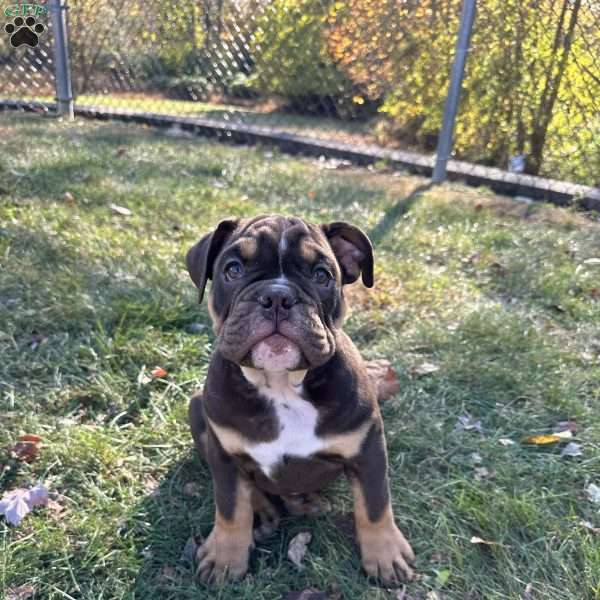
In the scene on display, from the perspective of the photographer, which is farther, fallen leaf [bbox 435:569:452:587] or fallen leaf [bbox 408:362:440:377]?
fallen leaf [bbox 408:362:440:377]

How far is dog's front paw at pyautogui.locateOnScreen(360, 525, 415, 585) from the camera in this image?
8.60 feet

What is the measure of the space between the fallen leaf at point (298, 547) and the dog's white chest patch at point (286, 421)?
0.44 meters

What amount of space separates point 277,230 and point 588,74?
6196 mm

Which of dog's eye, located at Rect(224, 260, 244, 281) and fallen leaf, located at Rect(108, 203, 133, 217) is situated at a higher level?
Answer: dog's eye, located at Rect(224, 260, 244, 281)

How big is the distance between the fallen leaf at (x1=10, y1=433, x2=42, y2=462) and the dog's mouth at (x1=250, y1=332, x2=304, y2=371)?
1.59m

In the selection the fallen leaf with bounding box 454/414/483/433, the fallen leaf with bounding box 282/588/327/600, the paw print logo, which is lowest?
the fallen leaf with bounding box 454/414/483/433

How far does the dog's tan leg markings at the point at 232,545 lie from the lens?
2627 millimetres

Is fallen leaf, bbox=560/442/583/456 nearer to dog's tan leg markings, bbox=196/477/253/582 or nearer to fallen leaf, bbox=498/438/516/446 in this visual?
fallen leaf, bbox=498/438/516/446

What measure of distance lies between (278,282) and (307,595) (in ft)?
4.16

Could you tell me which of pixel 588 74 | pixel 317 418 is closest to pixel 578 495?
pixel 317 418

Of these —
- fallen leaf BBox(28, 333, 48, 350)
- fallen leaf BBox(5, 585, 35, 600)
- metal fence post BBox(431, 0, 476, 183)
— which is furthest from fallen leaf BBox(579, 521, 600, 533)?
metal fence post BBox(431, 0, 476, 183)

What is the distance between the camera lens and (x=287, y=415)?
255cm

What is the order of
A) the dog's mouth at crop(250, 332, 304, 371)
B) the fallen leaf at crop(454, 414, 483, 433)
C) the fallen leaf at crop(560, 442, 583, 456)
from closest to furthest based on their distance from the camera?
the dog's mouth at crop(250, 332, 304, 371) → the fallen leaf at crop(560, 442, 583, 456) → the fallen leaf at crop(454, 414, 483, 433)

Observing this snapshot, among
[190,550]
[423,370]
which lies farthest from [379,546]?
[423,370]
